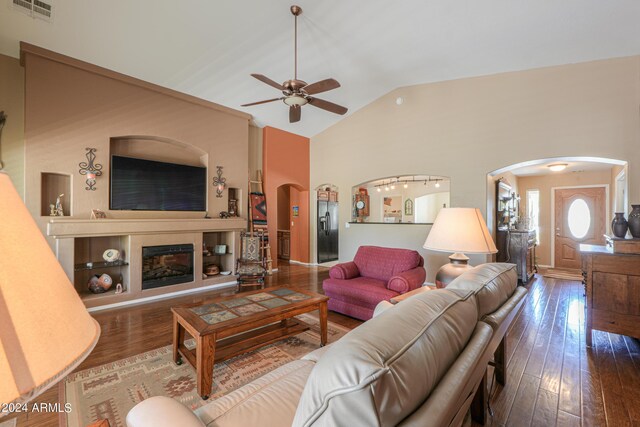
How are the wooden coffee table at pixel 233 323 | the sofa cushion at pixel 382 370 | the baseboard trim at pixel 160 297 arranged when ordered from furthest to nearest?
the baseboard trim at pixel 160 297 → the wooden coffee table at pixel 233 323 → the sofa cushion at pixel 382 370

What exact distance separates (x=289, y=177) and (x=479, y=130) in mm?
4096

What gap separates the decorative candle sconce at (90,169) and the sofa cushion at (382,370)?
188 inches

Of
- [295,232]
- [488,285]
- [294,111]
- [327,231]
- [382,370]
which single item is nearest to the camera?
[382,370]

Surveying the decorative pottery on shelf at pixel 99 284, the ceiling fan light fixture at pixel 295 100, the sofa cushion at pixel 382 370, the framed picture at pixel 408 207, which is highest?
the ceiling fan light fixture at pixel 295 100

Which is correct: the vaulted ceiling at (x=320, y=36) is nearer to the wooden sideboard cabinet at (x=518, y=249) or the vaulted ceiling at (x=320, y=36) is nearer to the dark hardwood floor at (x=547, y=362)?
the wooden sideboard cabinet at (x=518, y=249)

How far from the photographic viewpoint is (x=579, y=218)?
646cm

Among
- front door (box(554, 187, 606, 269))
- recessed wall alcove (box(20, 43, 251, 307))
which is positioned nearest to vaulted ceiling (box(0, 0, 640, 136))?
recessed wall alcove (box(20, 43, 251, 307))

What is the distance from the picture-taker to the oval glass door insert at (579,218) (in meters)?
6.36

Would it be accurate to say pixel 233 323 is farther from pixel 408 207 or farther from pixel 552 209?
pixel 552 209

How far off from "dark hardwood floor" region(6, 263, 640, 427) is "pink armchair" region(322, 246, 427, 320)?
237 millimetres

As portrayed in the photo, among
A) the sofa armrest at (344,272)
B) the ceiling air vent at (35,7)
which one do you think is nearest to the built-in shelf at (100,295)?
the sofa armrest at (344,272)

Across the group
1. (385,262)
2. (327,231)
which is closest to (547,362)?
(385,262)

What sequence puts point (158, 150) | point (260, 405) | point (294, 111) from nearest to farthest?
point (260, 405) → point (294, 111) → point (158, 150)

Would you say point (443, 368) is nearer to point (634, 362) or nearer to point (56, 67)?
point (634, 362)
